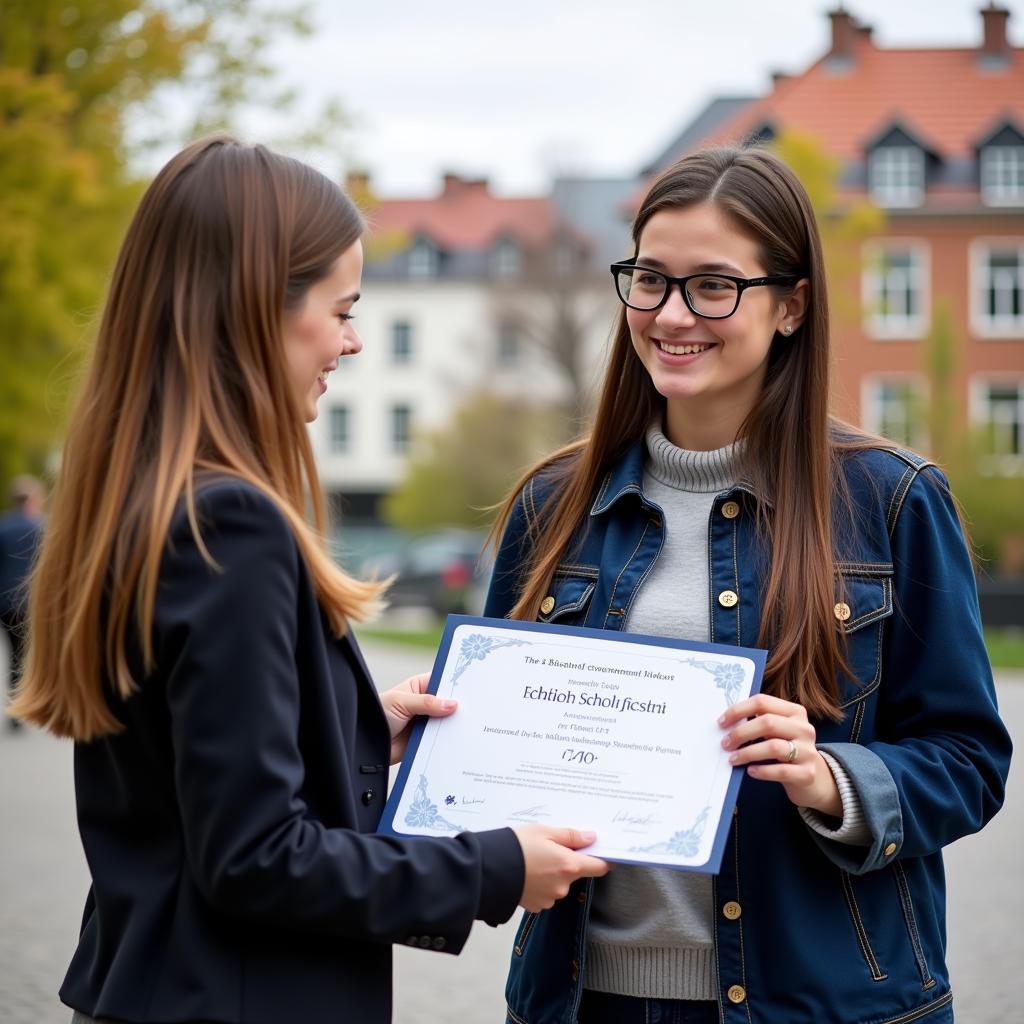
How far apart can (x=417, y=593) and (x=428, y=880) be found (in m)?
25.1

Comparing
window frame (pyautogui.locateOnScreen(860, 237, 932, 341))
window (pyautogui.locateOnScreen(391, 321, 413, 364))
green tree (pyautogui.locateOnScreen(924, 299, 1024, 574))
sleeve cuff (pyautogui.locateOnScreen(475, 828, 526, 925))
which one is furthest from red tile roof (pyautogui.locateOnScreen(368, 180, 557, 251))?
sleeve cuff (pyautogui.locateOnScreen(475, 828, 526, 925))

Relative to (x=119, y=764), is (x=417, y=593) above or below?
below

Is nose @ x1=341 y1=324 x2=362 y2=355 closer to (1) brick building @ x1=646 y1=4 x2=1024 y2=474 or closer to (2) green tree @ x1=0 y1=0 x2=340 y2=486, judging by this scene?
(2) green tree @ x1=0 y1=0 x2=340 y2=486

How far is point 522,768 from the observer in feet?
8.23

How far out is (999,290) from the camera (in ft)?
131

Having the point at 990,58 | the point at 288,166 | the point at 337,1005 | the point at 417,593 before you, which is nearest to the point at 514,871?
the point at 337,1005

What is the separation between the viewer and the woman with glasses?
250cm

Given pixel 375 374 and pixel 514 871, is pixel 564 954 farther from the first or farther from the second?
pixel 375 374

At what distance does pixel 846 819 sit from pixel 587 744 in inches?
16.5

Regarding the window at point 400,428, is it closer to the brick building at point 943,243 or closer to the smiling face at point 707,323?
the brick building at point 943,243

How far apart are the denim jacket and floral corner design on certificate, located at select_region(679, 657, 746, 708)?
0.55 ft

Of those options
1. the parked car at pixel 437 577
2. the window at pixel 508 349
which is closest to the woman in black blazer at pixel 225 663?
the parked car at pixel 437 577

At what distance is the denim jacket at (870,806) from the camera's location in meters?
2.50
